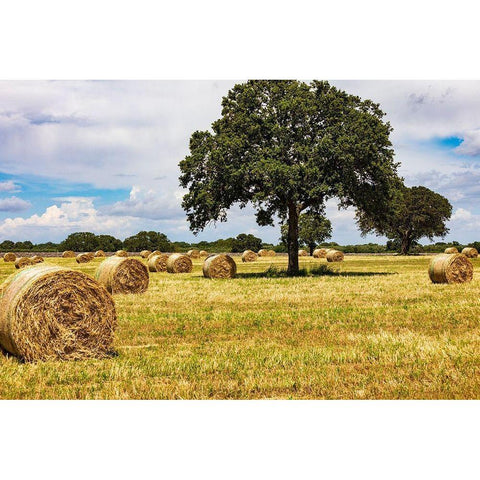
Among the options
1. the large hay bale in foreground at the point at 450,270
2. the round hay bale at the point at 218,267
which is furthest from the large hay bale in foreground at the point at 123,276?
the large hay bale in foreground at the point at 450,270

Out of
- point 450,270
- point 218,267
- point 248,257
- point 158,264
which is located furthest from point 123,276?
point 248,257

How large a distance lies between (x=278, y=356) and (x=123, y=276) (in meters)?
14.3

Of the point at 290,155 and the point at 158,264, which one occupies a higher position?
the point at 290,155

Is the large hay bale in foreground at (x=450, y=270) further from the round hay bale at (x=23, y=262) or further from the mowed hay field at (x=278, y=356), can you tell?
the round hay bale at (x=23, y=262)

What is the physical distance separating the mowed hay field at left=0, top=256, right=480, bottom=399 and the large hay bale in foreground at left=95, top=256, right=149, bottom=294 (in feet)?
16.1

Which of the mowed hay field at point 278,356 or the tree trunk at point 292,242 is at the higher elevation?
the tree trunk at point 292,242

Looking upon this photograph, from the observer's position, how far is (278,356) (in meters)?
9.52

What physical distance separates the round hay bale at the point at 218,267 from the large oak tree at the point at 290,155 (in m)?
3.29

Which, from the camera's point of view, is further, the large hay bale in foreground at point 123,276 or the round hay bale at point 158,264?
the round hay bale at point 158,264

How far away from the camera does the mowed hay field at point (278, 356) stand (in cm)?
766

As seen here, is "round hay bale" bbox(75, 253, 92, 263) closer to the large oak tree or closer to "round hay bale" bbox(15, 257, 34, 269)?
"round hay bale" bbox(15, 257, 34, 269)

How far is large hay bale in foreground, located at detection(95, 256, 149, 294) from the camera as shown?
22.5 metres

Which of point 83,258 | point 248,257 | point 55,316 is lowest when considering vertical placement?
point 55,316

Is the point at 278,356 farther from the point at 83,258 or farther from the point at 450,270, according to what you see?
the point at 83,258
